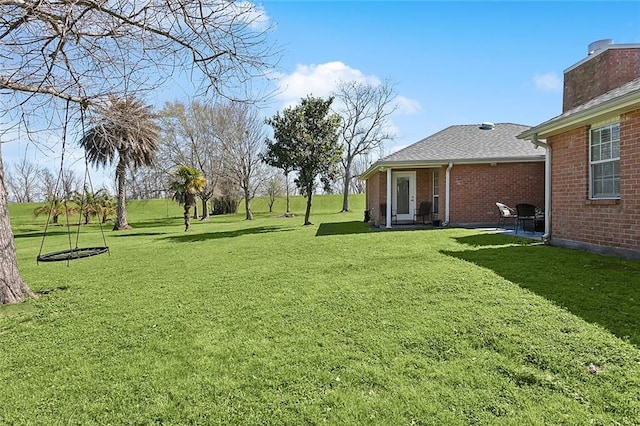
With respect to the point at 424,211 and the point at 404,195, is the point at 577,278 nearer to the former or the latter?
the point at 424,211

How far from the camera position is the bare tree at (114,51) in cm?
422

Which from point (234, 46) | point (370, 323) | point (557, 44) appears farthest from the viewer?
point (557, 44)

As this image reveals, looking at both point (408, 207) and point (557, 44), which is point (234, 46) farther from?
point (408, 207)

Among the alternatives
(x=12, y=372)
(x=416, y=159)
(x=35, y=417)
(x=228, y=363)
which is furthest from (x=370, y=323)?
(x=416, y=159)

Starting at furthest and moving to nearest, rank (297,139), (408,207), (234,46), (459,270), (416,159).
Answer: (297,139)
(408,207)
(416,159)
(459,270)
(234,46)

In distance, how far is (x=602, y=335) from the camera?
345cm

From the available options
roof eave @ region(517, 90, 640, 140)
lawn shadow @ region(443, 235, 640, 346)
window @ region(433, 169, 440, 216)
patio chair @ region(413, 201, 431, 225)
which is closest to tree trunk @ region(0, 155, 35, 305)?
lawn shadow @ region(443, 235, 640, 346)

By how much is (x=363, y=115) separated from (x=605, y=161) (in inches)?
Answer: 1239

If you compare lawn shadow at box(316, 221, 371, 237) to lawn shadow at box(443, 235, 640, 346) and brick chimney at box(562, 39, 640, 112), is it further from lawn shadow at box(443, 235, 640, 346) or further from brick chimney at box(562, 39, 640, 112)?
brick chimney at box(562, 39, 640, 112)

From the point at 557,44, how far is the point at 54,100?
43.1 feet

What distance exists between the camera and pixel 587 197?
7383 millimetres

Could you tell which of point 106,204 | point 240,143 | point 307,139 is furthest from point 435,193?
point 106,204

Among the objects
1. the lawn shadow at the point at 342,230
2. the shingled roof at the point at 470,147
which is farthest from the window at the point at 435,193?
the lawn shadow at the point at 342,230

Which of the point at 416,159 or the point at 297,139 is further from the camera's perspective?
the point at 297,139
